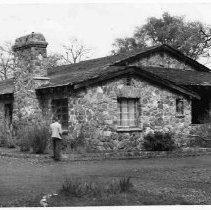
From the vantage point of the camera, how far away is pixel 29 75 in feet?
72.7

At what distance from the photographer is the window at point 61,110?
21.0m

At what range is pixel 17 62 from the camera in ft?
74.9

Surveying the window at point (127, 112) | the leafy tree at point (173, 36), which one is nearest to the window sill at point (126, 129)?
the window at point (127, 112)

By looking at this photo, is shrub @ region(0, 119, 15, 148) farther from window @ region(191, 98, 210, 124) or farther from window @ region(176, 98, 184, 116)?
window @ region(191, 98, 210, 124)

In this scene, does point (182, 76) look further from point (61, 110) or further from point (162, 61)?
point (61, 110)

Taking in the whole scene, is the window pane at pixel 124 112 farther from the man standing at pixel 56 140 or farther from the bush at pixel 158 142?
the man standing at pixel 56 140

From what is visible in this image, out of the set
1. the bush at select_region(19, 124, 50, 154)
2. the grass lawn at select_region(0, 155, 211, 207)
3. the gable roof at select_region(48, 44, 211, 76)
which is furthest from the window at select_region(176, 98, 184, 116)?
the bush at select_region(19, 124, 50, 154)

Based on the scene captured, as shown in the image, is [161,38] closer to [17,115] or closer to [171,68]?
[171,68]

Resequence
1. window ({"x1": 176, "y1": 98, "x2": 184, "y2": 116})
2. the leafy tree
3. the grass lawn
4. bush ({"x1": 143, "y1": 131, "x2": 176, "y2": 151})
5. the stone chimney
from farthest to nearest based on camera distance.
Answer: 1. the leafy tree
2. window ({"x1": 176, "y1": 98, "x2": 184, "y2": 116})
3. the stone chimney
4. bush ({"x1": 143, "y1": 131, "x2": 176, "y2": 151})
5. the grass lawn

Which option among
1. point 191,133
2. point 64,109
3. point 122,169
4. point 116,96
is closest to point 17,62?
point 64,109

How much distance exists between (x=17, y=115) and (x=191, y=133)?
7.90m

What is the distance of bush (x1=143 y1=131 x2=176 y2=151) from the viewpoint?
19.9 metres

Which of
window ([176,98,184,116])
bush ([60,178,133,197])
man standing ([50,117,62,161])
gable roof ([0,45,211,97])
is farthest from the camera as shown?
window ([176,98,184,116])

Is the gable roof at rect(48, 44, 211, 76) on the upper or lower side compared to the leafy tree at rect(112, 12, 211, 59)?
lower
